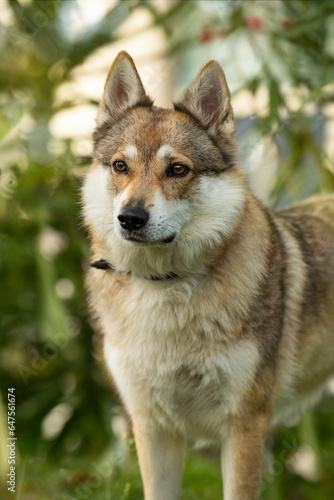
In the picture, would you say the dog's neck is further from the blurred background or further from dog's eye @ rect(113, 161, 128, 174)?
the blurred background

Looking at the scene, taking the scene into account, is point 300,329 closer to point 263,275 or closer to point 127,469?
point 263,275

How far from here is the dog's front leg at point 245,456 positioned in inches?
98.5

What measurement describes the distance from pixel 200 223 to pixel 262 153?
2.11 meters

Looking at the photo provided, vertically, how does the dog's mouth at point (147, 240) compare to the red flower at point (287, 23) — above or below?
below

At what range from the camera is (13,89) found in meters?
5.00

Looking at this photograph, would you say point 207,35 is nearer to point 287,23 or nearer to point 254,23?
point 254,23

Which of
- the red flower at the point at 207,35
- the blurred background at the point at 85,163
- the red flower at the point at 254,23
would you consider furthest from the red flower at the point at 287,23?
the red flower at the point at 207,35

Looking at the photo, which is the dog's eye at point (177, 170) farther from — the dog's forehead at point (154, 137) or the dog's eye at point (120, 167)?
the dog's eye at point (120, 167)

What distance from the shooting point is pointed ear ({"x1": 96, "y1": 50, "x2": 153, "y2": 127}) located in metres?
2.68

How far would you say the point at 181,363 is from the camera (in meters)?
2.48

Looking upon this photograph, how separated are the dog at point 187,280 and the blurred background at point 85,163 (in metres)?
1.32

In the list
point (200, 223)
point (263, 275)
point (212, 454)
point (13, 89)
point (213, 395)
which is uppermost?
point (13, 89)

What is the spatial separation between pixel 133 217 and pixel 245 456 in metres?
1.12

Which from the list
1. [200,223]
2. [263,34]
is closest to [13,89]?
[263,34]
